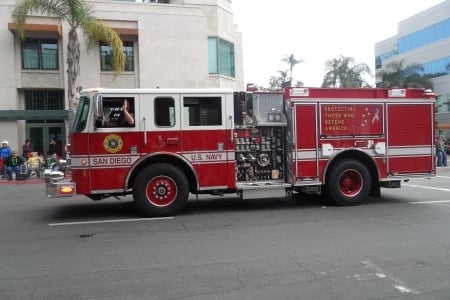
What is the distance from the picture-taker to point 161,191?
928 centimetres

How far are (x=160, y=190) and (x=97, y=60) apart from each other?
58.3 ft

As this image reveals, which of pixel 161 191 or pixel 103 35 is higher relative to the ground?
pixel 103 35

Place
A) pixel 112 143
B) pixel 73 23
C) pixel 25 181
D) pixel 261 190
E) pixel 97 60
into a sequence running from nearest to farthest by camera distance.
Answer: pixel 112 143 < pixel 261 190 < pixel 25 181 < pixel 73 23 < pixel 97 60

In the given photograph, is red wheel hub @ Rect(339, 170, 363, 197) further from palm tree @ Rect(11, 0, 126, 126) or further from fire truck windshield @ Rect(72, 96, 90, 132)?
palm tree @ Rect(11, 0, 126, 126)

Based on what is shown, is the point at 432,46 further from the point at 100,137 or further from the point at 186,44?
the point at 100,137

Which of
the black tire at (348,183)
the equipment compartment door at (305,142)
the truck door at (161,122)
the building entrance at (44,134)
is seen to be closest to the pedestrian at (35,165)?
the building entrance at (44,134)

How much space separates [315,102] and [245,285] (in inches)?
228

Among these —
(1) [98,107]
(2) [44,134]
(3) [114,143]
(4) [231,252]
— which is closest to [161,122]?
(3) [114,143]

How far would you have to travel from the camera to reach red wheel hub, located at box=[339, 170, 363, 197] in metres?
10.4

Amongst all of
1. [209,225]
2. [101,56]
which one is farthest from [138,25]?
[209,225]

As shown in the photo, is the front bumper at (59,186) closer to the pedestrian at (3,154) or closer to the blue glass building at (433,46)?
the pedestrian at (3,154)

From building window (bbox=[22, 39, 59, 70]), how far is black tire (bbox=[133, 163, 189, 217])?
18.3 metres

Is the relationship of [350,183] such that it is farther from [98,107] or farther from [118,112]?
[98,107]

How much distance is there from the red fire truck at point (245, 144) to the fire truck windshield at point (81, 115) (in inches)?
0.9
